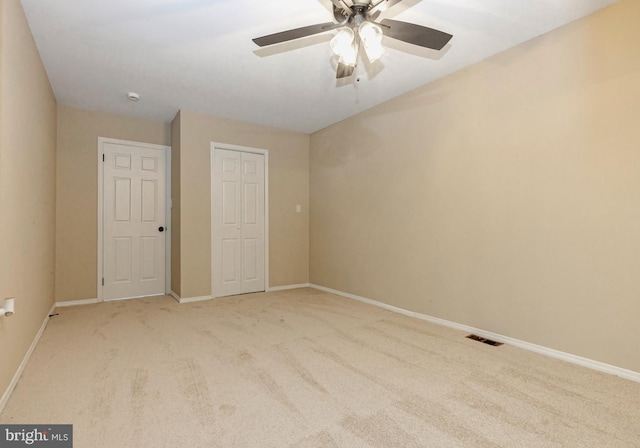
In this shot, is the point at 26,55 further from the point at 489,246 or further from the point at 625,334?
the point at 625,334

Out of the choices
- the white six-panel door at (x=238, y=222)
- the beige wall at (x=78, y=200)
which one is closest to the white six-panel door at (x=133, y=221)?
the beige wall at (x=78, y=200)

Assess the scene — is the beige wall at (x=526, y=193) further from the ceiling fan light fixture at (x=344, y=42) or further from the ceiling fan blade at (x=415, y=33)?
the ceiling fan light fixture at (x=344, y=42)

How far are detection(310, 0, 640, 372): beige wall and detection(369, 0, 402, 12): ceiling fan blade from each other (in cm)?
154

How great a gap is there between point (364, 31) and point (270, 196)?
3.30m

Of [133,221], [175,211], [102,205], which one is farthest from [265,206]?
[102,205]

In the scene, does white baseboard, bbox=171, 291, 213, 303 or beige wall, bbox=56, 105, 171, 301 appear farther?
white baseboard, bbox=171, 291, 213, 303

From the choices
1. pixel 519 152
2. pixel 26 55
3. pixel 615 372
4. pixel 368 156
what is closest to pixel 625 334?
pixel 615 372

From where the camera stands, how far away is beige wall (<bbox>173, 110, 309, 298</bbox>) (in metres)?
4.11

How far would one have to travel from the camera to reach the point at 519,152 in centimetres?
262

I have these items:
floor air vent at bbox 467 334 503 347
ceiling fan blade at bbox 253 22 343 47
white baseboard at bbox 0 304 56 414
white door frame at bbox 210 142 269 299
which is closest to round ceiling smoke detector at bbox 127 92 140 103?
white door frame at bbox 210 142 269 299

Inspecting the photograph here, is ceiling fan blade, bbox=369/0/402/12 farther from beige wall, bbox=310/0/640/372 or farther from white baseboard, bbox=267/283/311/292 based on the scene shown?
white baseboard, bbox=267/283/311/292

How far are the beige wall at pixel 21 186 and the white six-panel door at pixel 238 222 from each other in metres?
1.81

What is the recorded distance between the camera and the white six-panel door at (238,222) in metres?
4.40

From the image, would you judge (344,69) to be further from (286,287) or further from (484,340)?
(286,287)
